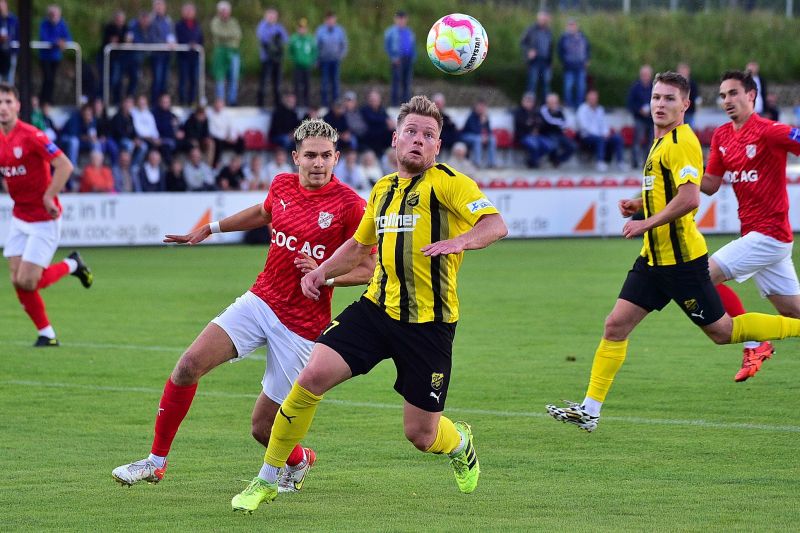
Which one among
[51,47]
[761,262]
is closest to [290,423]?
[761,262]

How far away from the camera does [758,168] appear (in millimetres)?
10055

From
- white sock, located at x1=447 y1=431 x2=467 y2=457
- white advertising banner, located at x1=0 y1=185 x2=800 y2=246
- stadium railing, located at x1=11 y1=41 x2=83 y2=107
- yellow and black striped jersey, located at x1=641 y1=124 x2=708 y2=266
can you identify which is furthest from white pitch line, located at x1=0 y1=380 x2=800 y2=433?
stadium railing, located at x1=11 y1=41 x2=83 y2=107

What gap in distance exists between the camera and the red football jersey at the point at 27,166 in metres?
12.4

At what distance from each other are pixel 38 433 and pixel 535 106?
76.7 feet

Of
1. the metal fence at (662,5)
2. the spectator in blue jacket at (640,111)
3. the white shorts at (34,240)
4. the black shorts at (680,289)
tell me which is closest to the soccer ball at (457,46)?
the black shorts at (680,289)

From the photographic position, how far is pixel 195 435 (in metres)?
8.72

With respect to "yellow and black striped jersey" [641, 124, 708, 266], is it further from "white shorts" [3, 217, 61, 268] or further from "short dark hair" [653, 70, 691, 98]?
"white shorts" [3, 217, 61, 268]

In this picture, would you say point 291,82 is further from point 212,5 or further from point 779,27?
point 779,27

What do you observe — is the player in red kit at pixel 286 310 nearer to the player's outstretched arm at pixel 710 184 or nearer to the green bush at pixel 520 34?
the player's outstretched arm at pixel 710 184

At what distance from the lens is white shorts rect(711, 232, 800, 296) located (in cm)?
1005

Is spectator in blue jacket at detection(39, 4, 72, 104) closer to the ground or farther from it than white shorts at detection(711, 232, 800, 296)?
farther from it

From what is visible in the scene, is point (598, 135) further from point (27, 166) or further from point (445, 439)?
point (445, 439)

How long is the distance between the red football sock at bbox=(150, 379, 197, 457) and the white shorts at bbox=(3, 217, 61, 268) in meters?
5.85

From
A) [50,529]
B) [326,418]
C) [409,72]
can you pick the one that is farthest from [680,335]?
[409,72]
